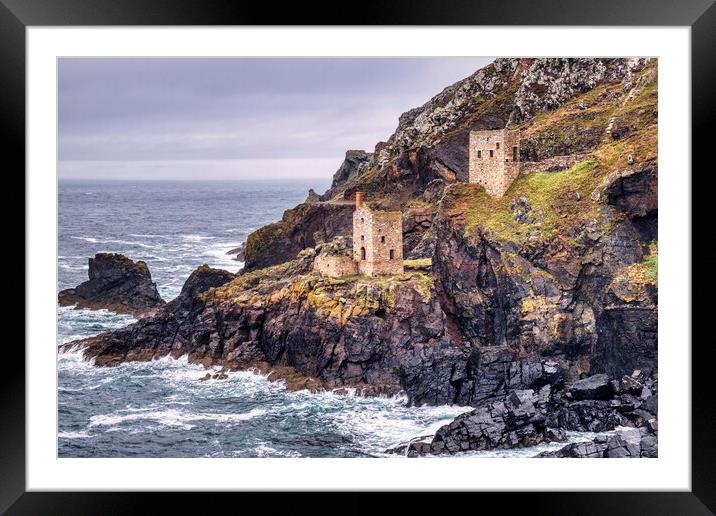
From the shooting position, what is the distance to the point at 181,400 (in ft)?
98.0

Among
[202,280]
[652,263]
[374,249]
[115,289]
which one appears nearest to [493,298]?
[374,249]

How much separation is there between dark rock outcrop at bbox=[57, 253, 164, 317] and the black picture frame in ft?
65.9

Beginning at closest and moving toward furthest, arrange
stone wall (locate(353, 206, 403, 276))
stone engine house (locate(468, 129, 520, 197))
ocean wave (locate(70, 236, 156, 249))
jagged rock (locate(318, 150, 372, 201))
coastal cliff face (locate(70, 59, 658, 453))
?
1. coastal cliff face (locate(70, 59, 658, 453))
2. stone wall (locate(353, 206, 403, 276))
3. stone engine house (locate(468, 129, 520, 197))
4. ocean wave (locate(70, 236, 156, 249))
5. jagged rock (locate(318, 150, 372, 201))

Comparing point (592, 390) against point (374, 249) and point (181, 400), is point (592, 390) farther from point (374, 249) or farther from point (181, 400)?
point (181, 400)

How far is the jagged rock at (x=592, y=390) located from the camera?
29.3m

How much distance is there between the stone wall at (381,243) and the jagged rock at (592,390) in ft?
24.3

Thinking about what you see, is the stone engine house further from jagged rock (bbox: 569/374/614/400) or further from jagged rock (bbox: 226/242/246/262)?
jagged rock (bbox: 226/242/246/262)

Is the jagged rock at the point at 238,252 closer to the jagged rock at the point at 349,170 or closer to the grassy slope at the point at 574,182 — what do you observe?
the jagged rock at the point at 349,170

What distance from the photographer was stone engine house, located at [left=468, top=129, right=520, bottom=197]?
35938 mm

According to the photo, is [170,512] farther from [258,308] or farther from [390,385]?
[258,308]

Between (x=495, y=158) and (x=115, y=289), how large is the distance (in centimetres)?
1522

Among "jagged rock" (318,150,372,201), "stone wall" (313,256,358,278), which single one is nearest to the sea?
"jagged rock" (318,150,372,201)
